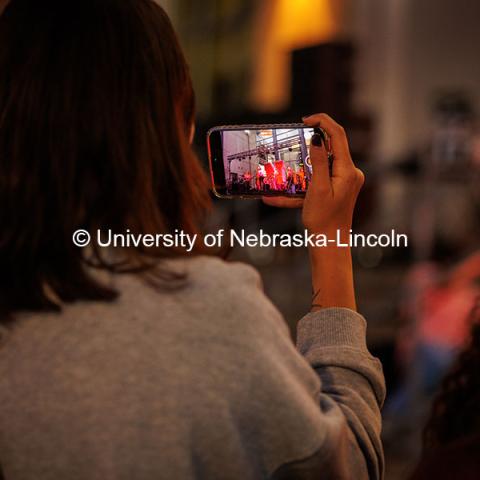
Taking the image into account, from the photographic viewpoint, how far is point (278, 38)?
8852 millimetres

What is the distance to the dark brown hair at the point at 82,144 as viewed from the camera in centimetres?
84

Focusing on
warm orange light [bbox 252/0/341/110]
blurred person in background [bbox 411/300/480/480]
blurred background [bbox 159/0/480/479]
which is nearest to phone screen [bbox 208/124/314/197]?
blurred person in background [bbox 411/300/480/480]

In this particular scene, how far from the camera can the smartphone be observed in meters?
1.02

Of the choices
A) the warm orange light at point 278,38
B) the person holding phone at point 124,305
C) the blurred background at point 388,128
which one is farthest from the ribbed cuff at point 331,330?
the warm orange light at point 278,38

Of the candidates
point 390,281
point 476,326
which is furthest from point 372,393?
point 390,281

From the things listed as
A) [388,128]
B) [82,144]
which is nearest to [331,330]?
[82,144]

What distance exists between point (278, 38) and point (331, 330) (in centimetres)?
814

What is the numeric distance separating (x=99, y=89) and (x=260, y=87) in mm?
8669

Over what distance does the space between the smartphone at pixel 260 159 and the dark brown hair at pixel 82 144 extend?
0.51 ft

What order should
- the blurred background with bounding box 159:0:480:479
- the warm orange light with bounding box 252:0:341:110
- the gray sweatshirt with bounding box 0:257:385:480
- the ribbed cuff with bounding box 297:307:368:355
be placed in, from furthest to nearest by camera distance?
the warm orange light with bounding box 252:0:341:110 → the blurred background with bounding box 159:0:480:479 → the ribbed cuff with bounding box 297:307:368:355 → the gray sweatshirt with bounding box 0:257:385:480

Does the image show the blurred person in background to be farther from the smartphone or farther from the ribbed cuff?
the smartphone

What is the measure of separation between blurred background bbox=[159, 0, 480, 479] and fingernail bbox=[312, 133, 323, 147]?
568mm

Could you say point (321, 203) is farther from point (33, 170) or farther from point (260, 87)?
point (260, 87)

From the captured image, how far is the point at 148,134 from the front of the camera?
34.1 inches
